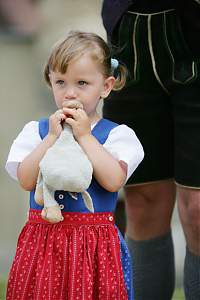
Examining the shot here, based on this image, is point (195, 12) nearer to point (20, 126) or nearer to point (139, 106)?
point (139, 106)

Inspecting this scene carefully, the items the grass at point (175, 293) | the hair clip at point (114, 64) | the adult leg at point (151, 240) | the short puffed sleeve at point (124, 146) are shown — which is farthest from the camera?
the grass at point (175, 293)

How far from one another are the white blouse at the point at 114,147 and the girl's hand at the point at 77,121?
90mm

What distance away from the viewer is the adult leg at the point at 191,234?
2771mm

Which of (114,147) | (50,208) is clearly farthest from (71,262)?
(114,147)

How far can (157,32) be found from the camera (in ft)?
9.01

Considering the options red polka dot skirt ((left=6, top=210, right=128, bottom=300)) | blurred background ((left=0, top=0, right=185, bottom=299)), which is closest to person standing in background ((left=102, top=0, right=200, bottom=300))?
red polka dot skirt ((left=6, top=210, right=128, bottom=300))

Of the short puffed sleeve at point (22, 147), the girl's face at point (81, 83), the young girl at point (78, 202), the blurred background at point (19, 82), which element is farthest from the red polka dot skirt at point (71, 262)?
the blurred background at point (19, 82)

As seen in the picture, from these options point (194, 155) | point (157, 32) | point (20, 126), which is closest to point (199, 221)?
point (194, 155)

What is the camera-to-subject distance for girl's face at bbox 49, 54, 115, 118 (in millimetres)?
2467

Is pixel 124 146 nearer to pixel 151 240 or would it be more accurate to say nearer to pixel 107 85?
pixel 107 85

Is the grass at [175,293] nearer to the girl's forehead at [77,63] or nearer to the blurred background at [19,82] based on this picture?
the blurred background at [19,82]

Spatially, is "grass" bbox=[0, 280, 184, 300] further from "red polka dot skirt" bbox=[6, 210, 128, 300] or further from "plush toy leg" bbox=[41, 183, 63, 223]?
"plush toy leg" bbox=[41, 183, 63, 223]

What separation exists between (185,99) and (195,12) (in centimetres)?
27

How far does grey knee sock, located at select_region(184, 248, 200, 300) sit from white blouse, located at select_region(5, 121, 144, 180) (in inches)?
18.7
